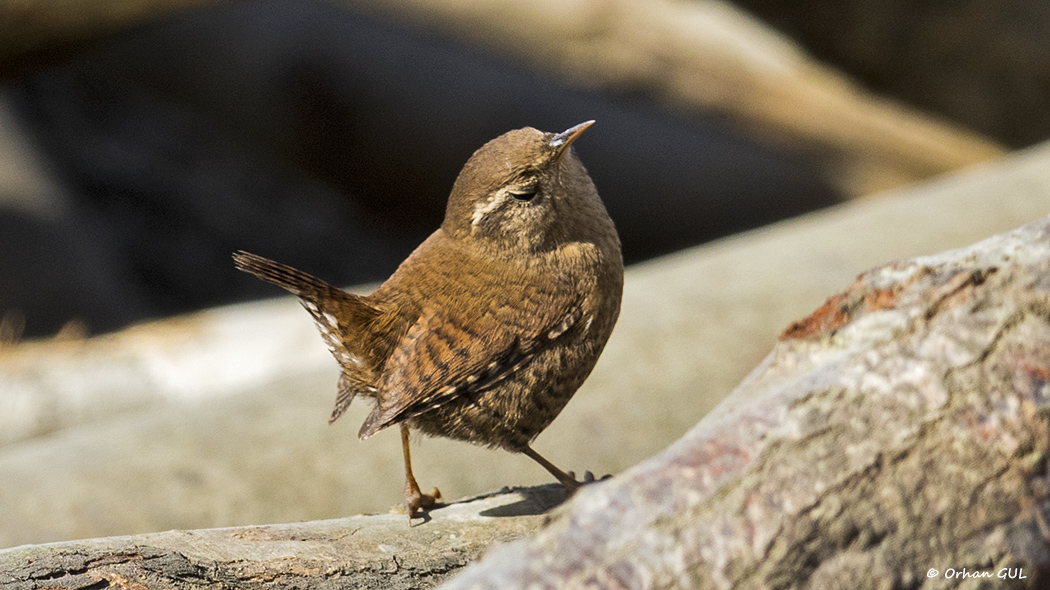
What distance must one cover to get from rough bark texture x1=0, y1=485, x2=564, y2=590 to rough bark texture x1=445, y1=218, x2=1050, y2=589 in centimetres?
55

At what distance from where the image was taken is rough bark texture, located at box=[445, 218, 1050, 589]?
112 centimetres

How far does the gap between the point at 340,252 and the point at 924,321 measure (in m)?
5.77

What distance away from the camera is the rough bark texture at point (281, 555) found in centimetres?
150

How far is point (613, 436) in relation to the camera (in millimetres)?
3051

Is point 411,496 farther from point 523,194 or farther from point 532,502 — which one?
point 523,194

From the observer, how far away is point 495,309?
175 centimetres

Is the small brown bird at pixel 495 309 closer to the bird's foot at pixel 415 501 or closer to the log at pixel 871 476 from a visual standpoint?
the bird's foot at pixel 415 501

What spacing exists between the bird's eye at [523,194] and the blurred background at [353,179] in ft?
4.29

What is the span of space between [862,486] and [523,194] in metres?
0.88

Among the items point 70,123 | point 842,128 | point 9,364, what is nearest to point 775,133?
point 842,128

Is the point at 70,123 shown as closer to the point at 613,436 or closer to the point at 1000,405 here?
the point at 613,436

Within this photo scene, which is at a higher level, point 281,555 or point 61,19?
point 61,19

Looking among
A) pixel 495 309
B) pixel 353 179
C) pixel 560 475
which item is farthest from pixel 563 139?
pixel 353 179

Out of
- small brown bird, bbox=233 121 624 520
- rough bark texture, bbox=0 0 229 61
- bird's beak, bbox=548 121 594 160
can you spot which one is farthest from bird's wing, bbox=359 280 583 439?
rough bark texture, bbox=0 0 229 61
